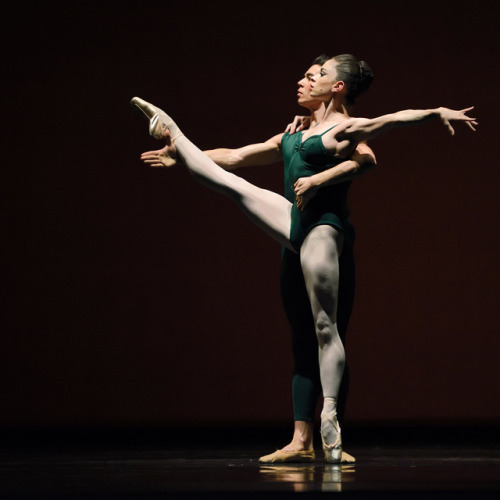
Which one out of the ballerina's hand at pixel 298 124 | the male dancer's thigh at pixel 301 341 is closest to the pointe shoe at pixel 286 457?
the male dancer's thigh at pixel 301 341

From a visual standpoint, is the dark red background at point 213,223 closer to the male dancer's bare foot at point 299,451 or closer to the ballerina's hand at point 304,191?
the male dancer's bare foot at point 299,451

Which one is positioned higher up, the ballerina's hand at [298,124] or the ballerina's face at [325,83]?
the ballerina's face at [325,83]

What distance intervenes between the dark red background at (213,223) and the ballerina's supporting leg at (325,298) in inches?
83.6

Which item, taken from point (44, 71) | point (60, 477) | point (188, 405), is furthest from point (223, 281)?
point (60, 477)

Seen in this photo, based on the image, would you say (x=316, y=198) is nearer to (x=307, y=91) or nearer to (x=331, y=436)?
(x=307, y=91)

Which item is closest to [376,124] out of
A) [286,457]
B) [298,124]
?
[298,124]

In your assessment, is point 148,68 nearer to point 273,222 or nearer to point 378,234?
point 378,234

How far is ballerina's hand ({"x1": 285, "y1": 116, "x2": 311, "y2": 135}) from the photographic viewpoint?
3.80 meters

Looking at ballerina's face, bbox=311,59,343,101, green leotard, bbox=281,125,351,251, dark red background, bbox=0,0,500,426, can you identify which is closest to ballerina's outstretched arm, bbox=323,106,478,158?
green leotard, bbox=281,125,351,251

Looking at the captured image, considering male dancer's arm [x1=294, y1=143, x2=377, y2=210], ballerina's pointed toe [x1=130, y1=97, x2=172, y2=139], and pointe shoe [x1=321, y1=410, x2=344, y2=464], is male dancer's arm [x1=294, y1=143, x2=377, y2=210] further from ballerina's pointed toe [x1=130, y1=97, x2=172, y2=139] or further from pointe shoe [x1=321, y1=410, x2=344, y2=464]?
pointe shoe [x1=321, y1=410, x2=344, y2=464]

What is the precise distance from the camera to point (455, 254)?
18.2 feet

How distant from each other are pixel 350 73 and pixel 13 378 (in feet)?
9.70

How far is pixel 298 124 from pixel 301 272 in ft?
1.91

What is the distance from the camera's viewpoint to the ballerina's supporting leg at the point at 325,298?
11.3 feet
